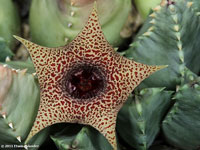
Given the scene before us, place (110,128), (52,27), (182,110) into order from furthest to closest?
(52,27), (182,110), (110,128)

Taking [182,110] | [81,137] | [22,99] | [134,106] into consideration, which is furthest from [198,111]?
[22,99]

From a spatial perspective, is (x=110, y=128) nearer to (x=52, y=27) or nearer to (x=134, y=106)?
(x=134, y=106)

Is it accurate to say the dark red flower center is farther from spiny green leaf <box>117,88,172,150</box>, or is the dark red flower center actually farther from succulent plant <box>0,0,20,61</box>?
succulent plant <box>0,0,20,61</box>


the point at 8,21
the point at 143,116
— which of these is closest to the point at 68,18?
the point at 8,21

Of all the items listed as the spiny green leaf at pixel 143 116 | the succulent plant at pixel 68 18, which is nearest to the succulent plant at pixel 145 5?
the succulent plant at pixel 68 18

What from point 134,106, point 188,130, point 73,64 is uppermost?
point 73,64

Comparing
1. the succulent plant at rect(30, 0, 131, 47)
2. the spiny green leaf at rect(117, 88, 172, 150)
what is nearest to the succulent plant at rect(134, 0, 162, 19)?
the succulent plant at rect(30, 0, 131, 47)

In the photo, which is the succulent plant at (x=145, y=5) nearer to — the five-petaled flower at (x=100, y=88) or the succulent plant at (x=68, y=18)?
the succulent plant at (x=68, y=18)
